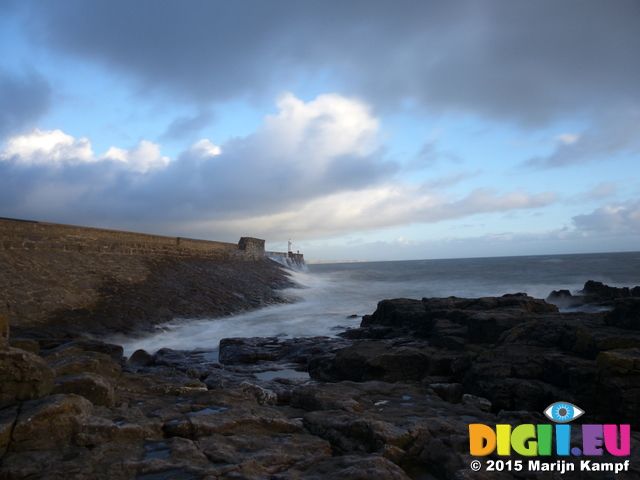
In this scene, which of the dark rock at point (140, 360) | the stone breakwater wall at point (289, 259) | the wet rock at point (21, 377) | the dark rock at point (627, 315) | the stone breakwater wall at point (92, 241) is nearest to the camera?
the wet rock at point (21, 377)

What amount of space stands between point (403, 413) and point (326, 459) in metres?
1.55

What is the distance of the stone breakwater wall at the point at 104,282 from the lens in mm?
9836

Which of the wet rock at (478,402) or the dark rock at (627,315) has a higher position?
the dark rock at (627,315)

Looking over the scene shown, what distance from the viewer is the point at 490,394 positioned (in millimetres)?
5082

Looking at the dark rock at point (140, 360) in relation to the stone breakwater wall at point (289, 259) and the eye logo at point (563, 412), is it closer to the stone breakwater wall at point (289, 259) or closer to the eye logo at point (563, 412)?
the eye logo at point (563, 412)

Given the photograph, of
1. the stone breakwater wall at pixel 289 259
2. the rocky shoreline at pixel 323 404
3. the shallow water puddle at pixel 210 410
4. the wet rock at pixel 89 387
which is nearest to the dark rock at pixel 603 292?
the rocky shoreline at pixel 323 404

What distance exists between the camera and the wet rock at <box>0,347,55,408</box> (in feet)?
11.0

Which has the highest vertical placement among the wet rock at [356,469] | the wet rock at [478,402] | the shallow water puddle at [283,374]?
the wet rock at [356,469]

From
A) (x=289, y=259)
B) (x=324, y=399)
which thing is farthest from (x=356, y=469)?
(x=289, y=259)

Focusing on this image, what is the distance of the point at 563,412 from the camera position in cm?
445

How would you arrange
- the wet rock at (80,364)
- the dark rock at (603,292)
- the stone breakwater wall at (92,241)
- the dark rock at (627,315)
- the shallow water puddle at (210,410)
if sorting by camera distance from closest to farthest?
the shallow water puddle at (210,410) < the wet rock at (80,364) < the dark rock at (627,315) < the stone breakwater wall at (92,241) < the dark rock at (603,292)

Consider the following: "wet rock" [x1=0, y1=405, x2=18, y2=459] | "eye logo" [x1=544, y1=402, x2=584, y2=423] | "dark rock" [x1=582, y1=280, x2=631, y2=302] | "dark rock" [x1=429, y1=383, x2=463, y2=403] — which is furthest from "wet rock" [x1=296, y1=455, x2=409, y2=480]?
"dark rock" [x1=582, y1=280, x2=631, y2=302]

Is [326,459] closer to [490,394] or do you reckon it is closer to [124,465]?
[124,465]

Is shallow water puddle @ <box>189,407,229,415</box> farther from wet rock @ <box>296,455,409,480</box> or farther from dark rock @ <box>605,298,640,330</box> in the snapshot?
dark rock @ <box>605,298,640,330</box>
